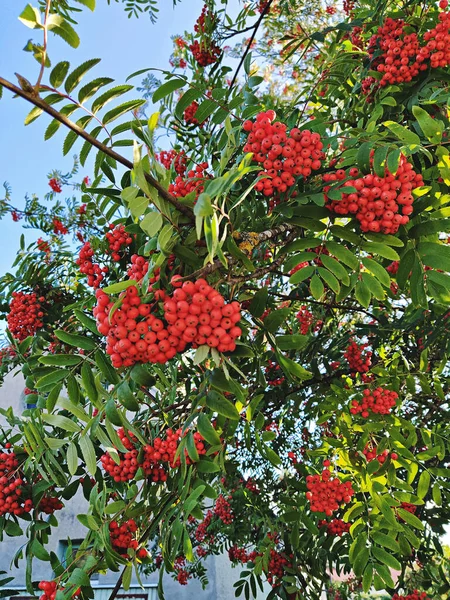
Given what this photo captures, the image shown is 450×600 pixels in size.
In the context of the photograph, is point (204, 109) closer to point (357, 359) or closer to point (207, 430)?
point (207, 430)

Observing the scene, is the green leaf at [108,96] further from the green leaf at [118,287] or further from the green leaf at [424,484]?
the green leaf at [424,484]

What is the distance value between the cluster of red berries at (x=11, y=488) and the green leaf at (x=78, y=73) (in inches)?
83.2

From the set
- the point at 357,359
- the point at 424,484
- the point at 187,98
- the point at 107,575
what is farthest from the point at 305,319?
the point at 107,575

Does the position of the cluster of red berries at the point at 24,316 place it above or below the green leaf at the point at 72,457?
above

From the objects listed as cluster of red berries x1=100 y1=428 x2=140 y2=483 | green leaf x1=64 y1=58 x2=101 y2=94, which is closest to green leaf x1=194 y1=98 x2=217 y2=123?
green leaf x1=64 y1=58 x2=101 y2=94

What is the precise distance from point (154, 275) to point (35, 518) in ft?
6.58

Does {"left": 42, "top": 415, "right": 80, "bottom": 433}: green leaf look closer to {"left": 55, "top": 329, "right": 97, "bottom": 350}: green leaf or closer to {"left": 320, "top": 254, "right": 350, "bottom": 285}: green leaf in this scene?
{"left": 55, "top": 329, "right": 97, "bottom": 350}: green leaf

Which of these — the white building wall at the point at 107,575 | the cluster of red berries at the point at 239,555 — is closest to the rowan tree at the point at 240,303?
the cluster of red berries at the point at 239,555

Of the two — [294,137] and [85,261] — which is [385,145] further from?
[85,261]

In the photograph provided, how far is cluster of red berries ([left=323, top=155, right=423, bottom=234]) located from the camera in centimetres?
165

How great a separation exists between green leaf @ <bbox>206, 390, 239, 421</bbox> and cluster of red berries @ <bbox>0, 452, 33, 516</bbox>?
1.66m

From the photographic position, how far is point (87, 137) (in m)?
1.27

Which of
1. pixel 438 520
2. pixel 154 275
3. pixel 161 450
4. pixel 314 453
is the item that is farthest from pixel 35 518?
pixel 438 520

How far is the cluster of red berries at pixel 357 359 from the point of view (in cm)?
377
